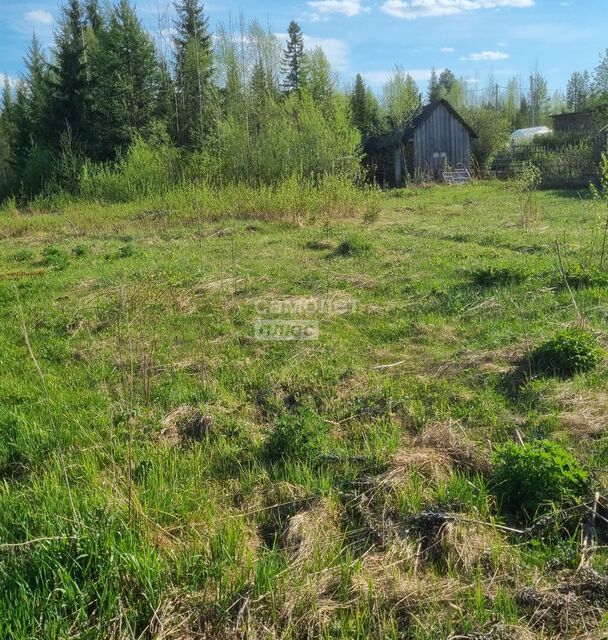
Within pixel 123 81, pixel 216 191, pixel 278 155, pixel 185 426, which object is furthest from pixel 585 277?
pixel 123 81

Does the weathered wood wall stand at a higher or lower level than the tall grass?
higher

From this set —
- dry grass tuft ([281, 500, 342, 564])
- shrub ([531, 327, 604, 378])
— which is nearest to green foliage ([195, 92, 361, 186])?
shrub ([531, 327, 604, 378])

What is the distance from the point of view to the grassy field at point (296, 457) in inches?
94.3

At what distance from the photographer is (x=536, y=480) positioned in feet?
10.1

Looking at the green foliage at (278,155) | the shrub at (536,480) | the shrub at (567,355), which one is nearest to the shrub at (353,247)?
the shrub at (567,355)

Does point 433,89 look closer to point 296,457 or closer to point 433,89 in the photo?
point 433,89

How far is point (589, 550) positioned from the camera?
2.71 m

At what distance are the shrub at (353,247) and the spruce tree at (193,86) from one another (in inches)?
717

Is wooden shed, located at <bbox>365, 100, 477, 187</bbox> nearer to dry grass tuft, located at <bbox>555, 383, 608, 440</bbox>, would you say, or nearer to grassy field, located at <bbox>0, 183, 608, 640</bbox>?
grassy field, located at <bbox>0, 183, 608, 640</bbox>

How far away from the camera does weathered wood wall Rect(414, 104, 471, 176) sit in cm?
3152

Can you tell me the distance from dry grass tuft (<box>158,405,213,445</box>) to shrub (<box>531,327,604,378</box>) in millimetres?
2667

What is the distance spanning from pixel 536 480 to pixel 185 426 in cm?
238

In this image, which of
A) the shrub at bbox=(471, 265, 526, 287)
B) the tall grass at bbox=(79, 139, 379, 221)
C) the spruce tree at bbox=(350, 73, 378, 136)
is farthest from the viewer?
the spruce tree at bbox=(350, 73, 378, 136)

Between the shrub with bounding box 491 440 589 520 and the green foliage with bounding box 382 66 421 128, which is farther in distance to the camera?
the green foliage with bounding box 382 66 421 128
